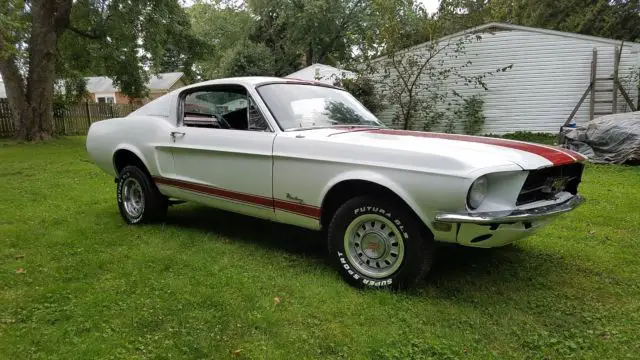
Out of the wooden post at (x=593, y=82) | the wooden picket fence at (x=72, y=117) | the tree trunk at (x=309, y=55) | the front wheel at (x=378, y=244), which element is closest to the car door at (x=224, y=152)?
the front wheel at (x=378, y=244)

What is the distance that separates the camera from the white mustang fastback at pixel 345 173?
2.98m

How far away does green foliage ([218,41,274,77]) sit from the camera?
2805cm

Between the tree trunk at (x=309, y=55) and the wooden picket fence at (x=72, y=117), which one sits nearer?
the wooden picket fence at (x=72, y=117)

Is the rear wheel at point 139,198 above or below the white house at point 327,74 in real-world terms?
below

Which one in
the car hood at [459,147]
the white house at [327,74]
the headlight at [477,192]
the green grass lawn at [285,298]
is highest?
the white house at [327,74]

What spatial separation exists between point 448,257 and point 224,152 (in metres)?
2.24

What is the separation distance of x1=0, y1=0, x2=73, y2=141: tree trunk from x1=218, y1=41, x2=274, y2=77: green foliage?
12356mm

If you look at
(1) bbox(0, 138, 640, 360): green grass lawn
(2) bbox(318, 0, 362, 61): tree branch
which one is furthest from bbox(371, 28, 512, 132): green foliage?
(2) bbox(318, 0, 362, 61): tree branch

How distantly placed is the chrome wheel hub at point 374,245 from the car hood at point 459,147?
22.3 inches

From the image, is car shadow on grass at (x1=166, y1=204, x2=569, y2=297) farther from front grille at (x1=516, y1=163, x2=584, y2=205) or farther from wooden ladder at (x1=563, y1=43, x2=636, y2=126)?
wooden ladder at (x1=563, y1=43, x2=636, y2=126)

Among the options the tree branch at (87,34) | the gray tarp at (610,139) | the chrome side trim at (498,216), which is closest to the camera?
the chrome side trim at (498,216)

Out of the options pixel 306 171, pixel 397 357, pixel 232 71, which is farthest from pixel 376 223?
pixel 232 71

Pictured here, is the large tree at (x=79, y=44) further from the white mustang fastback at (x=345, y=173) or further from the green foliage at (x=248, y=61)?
the white mustang fastback at (x=345, y=173)

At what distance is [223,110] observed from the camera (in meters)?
4.53
